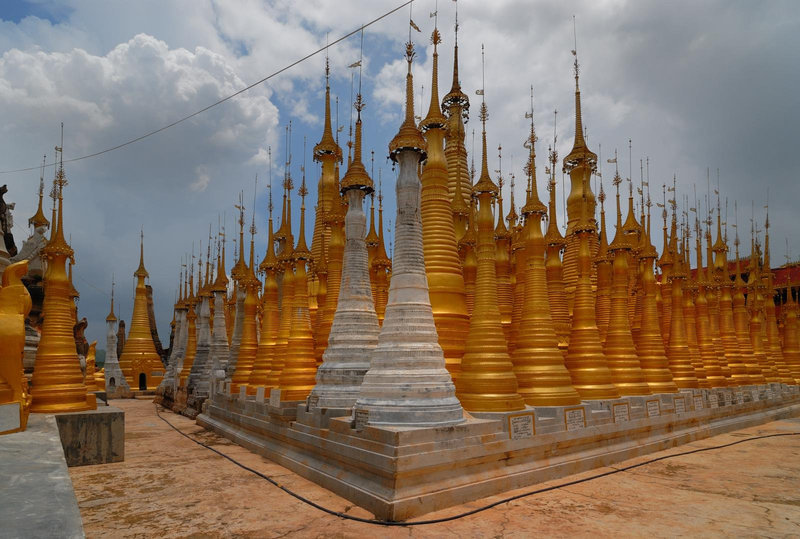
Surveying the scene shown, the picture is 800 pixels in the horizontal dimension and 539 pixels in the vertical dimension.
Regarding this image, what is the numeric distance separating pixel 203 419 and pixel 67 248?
9.72m

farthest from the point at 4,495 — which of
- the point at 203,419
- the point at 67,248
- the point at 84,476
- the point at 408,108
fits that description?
the point at 203,419

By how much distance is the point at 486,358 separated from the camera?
12.2 m

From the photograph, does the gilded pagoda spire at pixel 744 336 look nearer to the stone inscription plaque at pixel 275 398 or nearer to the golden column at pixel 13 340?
the stone inscription plaque at pixel 275 398

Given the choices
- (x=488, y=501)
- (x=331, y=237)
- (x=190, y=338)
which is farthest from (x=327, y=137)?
(x=190, y=338)

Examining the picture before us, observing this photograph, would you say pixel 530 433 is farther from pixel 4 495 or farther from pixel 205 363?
pixel 205 363

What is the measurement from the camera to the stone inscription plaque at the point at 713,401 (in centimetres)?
1859

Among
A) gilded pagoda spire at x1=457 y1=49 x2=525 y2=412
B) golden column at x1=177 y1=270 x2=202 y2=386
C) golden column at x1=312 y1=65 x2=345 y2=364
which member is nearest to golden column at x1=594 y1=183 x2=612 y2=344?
gilded pagoda spire at x1=457 y1=49 x2=525 y2=412

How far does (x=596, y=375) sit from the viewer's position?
48.7 ft

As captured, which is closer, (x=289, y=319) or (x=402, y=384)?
(x=402, y=384)

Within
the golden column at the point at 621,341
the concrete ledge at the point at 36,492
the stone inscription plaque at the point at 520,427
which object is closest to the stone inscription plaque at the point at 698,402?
the golden column at the point at 621,341

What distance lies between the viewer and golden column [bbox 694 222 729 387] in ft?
73.6

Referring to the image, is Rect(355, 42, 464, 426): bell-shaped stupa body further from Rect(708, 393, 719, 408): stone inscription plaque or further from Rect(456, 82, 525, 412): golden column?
Rect(708, 393, 719, 408): stone inscription plaque

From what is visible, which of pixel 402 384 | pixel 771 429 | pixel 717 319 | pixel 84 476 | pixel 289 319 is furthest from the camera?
pixel 717 319

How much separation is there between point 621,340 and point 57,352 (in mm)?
16495
